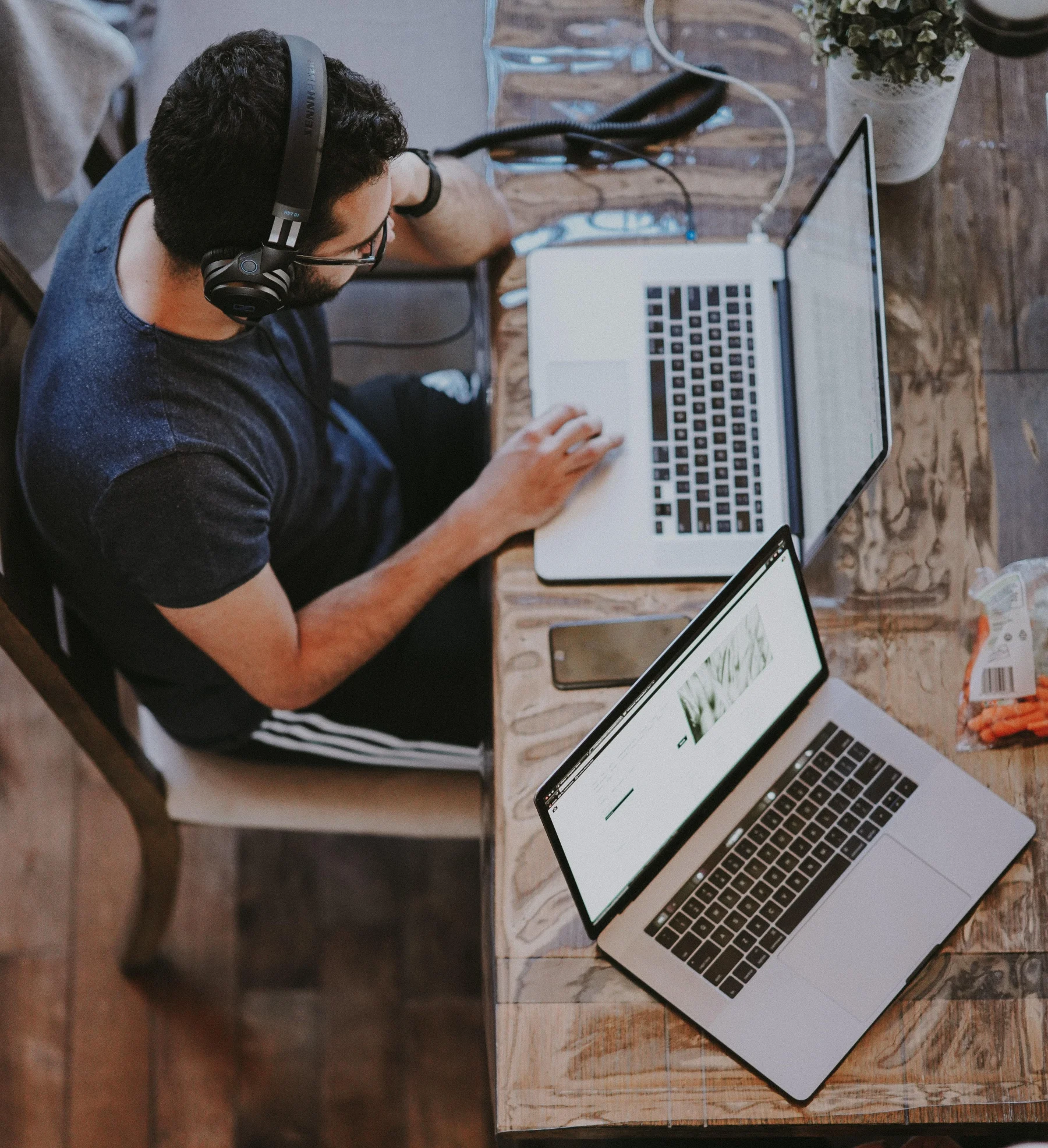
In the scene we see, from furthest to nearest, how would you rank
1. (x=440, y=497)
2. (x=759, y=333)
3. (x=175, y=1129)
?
(x=175, y=1129) → (x=440, y=497) → (x=759, y=333)

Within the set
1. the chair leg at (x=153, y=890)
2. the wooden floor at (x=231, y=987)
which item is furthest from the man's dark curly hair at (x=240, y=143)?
the wooden floor at (x=231, y=987)

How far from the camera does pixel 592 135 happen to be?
1.30 m

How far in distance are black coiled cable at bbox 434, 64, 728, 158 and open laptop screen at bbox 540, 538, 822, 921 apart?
57 cm

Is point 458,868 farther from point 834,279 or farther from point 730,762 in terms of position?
point 834,279

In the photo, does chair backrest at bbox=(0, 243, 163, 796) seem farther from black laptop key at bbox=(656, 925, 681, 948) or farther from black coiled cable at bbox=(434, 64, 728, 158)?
black laptop key at bbox=(656, 925, 681, 948)

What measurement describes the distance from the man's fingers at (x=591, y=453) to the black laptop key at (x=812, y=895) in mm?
438

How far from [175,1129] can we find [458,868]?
55 cm

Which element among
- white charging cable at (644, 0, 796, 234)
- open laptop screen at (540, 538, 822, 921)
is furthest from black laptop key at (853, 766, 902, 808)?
white charging cable at (644, 0, 796, 234)

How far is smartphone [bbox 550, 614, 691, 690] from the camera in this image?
1124 millimetres

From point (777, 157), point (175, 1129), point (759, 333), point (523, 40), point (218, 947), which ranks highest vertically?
point (523, 40)

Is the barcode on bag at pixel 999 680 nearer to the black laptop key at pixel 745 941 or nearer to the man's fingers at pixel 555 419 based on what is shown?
the black laptop key at pixel 745 941

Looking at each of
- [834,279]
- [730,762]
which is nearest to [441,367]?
[834,279]

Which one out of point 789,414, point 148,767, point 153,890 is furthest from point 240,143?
point 153,890

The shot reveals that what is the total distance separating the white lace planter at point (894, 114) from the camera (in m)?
1.14
